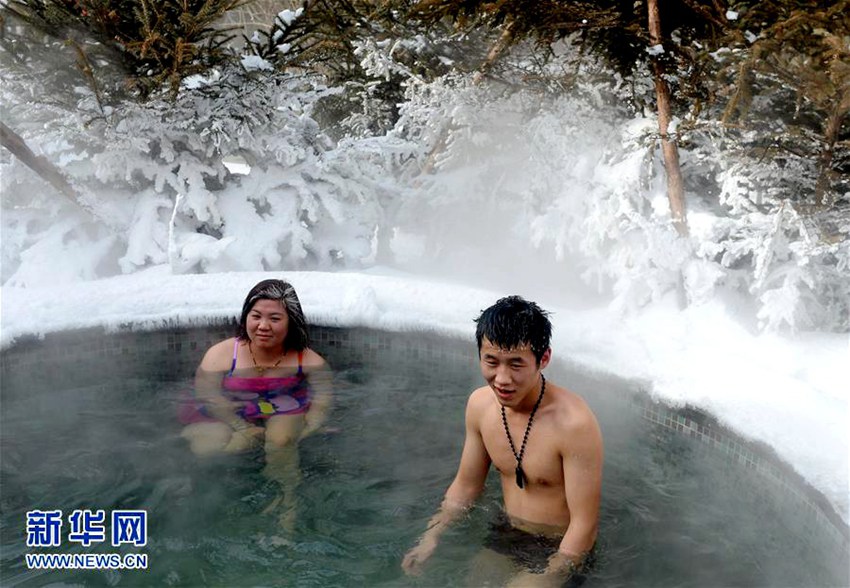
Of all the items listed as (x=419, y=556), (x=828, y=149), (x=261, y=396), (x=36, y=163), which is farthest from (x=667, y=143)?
(x=36, y=163)

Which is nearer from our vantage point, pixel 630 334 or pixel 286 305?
pixel 286 305

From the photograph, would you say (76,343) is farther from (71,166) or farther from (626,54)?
(626,54)

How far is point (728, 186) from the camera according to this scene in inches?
217

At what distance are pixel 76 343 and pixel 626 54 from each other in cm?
459

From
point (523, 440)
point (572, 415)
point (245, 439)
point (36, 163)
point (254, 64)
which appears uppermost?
point (254, 64)

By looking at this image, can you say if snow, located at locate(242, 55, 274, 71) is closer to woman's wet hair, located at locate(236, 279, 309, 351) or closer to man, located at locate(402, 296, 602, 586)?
woman's wet hair, located at locate(236, 279, 309, 351)

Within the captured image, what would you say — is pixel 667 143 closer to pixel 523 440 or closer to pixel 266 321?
pixel 266 321

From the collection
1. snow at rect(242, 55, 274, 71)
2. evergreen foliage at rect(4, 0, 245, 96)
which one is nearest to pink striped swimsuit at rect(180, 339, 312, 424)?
evergreen foliage at rect(4, 0, 245, 96)

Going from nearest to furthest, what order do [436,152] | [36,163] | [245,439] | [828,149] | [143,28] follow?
[245,439], [828,149], [143,28], [36,163], [436,152]

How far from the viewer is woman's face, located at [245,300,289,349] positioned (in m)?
3.93

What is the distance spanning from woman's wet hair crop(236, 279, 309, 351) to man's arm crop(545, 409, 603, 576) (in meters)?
1.95

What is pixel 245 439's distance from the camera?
383 centimetres

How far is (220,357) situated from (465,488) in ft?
6.37

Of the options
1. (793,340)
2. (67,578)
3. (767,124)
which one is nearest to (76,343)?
(67,578)
